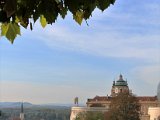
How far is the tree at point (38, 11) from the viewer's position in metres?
1.96

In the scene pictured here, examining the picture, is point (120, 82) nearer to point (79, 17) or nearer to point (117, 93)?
point (117, 93)

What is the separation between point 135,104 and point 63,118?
226ft

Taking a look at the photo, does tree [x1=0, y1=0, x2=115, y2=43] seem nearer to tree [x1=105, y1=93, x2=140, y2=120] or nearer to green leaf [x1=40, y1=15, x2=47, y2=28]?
green leaf [x1=40, y1=15, x2=47, y2=28]

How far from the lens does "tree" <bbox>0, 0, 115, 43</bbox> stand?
196 centimetres

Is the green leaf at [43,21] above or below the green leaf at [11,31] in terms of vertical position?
above

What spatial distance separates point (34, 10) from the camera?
2.00m

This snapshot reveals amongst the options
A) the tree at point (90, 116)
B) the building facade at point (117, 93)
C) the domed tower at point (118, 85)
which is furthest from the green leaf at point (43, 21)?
the domed tower at point (118, 85)

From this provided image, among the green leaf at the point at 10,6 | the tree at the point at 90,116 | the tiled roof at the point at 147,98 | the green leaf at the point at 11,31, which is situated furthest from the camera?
the tiled roof at the point at 147,98

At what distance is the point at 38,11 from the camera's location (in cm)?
200

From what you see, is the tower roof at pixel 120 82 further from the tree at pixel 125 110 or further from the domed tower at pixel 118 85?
the tree at pixel 125 110

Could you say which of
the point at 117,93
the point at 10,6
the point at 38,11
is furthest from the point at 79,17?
the point at 117,93

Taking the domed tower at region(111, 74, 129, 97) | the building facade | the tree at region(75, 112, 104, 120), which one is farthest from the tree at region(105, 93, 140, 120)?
the domed tower at region(111, 74, 129, 97)

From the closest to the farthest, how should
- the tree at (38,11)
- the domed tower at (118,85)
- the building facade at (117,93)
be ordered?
the tree at (38,11) → the building facade at (117,93) → the domed tower at (118,85)

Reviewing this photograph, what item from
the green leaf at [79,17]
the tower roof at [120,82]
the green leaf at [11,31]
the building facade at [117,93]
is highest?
the tower roof at [120,82]
